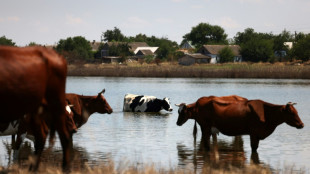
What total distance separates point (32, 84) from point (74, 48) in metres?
144

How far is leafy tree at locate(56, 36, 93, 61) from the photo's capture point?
13888 cm

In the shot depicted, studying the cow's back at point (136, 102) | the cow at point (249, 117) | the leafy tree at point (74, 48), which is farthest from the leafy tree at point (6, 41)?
the cow at point (249, 117)

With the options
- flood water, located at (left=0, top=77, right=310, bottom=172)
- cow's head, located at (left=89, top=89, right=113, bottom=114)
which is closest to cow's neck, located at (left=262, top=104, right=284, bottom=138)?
flood water, located at (left=0, top=77, right=310, bottom=172)

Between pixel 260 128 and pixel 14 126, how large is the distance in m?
6.27

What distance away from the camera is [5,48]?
939 cm

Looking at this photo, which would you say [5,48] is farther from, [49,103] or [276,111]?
[276,111]

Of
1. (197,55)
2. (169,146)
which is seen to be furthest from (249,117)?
(197,55)

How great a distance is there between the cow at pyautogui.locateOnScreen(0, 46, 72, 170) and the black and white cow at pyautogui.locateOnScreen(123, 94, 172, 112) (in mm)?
21575

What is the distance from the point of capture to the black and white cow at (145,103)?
1249 inches

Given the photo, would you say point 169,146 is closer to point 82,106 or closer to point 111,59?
point 82,106

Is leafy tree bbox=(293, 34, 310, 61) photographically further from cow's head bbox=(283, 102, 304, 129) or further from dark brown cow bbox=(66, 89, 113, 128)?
cow's head bbox=(283, 102, 304, 129)

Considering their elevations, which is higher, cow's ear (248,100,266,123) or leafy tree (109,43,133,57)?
leafy tree (109,43,133,57)

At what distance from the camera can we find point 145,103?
105 ft

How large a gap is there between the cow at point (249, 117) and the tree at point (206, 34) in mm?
169149
